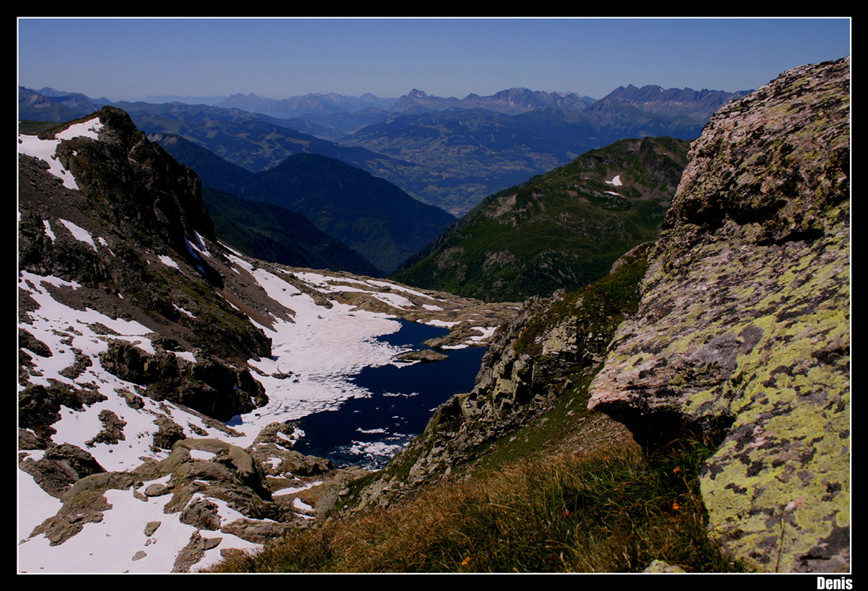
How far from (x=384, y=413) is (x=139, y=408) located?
38.4 meters

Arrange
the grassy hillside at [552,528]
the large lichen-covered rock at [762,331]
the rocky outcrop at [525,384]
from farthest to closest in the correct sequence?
the rocky outcrop at [525,384]
the grassy hillside at [552,528]
the large lichen-covered rock at [762,331]

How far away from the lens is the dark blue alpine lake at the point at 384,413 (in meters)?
68.2

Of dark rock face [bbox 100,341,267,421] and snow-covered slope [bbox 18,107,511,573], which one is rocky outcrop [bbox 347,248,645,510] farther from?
dark rock face [bbox 100,341,267,421]

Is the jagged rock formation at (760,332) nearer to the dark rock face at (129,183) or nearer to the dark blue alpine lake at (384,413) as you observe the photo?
the dark blue alpine lake at (384,413)

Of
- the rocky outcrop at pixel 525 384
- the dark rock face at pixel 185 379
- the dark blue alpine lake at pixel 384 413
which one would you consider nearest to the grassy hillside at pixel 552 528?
the rocky outcrop at pixel 525 384

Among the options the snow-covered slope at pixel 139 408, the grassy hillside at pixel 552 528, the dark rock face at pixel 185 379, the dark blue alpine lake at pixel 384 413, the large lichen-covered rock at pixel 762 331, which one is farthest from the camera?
the dark blue alpine lake at pixel 384 413

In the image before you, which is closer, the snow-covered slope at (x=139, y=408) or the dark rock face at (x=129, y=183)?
the snow-covered slope at (x=139, y=408)

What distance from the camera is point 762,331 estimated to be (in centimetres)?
663

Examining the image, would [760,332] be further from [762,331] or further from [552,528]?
[552,528]

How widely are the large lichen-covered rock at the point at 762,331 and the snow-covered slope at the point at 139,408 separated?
21295 mm

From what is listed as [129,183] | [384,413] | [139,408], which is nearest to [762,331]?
[139,408]
